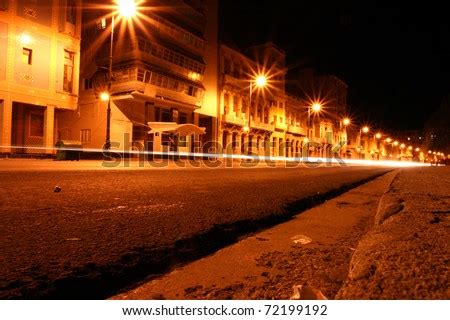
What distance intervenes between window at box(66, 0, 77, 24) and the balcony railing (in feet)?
54.6

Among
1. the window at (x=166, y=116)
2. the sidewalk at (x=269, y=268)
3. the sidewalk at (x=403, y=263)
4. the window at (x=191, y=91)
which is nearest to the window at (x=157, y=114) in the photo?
the window at (x=166, y=116)

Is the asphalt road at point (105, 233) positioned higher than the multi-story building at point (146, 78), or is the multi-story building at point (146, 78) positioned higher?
the multi-story building at point (146, 78)

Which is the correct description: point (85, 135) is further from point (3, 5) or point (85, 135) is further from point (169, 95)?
point (3, 5)

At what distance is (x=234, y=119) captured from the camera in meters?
37.4

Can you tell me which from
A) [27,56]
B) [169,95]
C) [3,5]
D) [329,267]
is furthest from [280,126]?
[329,267]

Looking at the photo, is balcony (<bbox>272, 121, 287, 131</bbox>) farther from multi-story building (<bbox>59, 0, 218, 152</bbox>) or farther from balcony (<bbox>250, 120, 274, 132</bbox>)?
multi-story building (<bbox>59, 0, 218, 152</bbox>)

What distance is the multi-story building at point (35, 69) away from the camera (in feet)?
62.6

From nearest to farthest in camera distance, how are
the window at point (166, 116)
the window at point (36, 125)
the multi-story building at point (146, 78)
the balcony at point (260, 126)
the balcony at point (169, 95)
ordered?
the window at point (36, 125) < the multi-story building at point (146, 78) < the balcony at point (169, 95) < the window at point (166, 116) < the balcony at point (260, 126)

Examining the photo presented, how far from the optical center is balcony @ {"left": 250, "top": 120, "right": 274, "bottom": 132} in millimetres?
41075

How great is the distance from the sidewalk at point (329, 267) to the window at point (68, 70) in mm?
22349

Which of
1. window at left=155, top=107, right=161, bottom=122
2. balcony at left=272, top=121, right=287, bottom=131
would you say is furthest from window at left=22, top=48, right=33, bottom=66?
balcony at left=272, top=121, right=287, bottom=131

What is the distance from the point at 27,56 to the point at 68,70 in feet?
9.24

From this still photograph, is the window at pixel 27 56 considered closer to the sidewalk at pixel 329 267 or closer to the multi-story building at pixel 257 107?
the multi-story building at pixel 257 107
